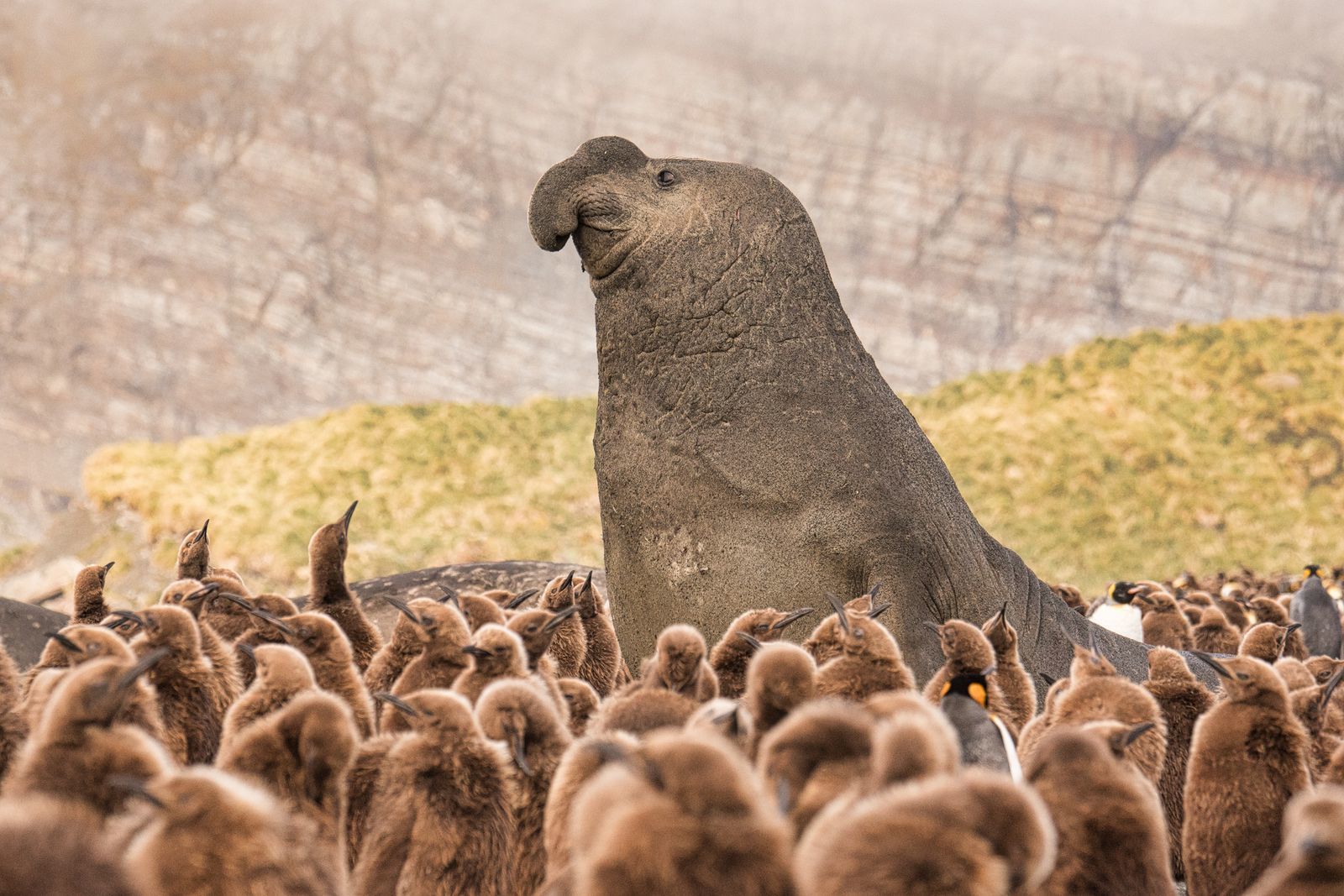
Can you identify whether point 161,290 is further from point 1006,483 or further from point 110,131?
point 1006,483

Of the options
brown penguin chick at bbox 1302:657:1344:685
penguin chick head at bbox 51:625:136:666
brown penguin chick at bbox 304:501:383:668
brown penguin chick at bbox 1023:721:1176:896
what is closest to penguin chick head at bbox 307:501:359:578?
brown penguin chick at bbox 304:501:383:668

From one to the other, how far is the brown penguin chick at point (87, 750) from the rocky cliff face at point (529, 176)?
38913 millimetres

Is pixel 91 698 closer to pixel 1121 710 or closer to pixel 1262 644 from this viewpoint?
pixel 1121 710

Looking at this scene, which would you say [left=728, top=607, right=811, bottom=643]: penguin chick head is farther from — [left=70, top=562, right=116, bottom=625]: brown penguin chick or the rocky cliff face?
the rocky cliff face

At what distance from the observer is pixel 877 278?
42656 mm

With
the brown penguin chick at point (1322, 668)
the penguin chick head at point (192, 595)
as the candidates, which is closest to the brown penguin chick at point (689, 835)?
the penguin chick head at point (192, 595)

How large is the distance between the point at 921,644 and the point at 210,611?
3.01 meters

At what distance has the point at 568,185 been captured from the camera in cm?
675

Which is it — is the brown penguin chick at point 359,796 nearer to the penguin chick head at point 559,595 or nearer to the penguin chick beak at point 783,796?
the penguin chick beak at point 783,796

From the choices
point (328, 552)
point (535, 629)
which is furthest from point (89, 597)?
point (535, 629)

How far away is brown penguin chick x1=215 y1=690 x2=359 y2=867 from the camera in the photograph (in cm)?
318

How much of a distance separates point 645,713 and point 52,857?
1.55 m

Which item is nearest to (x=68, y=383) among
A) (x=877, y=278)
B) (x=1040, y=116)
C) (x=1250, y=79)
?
(x=877, y=278)

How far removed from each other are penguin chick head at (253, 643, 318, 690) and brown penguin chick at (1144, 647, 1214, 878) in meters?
2.66
